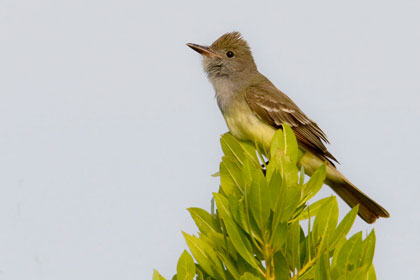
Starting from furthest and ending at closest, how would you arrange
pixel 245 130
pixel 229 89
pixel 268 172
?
1. pixel 229 89
2. pixel 245 130
3. pixel 268 172

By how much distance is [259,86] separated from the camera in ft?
23.9

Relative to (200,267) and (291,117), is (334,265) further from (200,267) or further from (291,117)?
(291,117)

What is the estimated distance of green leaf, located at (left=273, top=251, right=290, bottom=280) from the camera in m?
3.15

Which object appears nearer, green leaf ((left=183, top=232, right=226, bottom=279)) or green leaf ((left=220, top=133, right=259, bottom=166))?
green leaf ((left=183, top=232, right=226, bottom=279))

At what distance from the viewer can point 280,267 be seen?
3180 mm

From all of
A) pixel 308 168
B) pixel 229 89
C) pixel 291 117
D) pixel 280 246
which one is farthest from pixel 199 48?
pixel 280 246

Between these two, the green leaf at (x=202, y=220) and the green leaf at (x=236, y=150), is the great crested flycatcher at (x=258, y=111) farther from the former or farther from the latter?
the green leaf at (x=202, y=220)

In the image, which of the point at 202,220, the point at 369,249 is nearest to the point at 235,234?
the point at 202,220

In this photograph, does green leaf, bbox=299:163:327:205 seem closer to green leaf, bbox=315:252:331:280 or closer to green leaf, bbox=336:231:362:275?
green leaf, bbox=336:231:362:275

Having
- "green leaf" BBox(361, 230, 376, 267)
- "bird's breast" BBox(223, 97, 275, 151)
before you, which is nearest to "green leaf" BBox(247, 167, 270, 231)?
"green leaf" BBox(361, 230, 376, 267)

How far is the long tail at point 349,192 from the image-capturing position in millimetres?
6199

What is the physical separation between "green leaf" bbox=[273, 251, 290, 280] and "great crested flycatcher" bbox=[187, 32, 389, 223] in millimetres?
2999

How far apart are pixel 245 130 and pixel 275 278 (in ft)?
11.4

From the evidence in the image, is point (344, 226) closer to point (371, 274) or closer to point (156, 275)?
point (371, 274)
